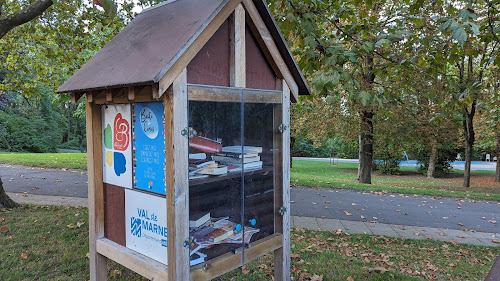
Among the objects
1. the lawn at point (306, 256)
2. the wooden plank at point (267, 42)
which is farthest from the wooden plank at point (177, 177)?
the lawn at point (306, 256)

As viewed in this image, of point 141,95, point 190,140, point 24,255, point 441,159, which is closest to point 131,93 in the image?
point 141,95

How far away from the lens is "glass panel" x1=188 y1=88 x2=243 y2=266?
238cm

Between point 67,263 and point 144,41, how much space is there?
314cm

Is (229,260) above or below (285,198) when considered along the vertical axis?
below

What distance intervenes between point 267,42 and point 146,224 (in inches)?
69.1

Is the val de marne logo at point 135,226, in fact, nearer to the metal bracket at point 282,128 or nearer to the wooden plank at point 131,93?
the wooden plank at point 131,93

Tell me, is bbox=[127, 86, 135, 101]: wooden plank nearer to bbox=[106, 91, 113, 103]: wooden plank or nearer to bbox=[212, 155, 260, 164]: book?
bbox=[106, 91, 113, 103]: wooden plank

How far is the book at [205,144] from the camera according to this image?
7.67 ft

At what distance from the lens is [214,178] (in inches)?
99.7

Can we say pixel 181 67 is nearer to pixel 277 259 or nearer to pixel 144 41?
pixel 144 41

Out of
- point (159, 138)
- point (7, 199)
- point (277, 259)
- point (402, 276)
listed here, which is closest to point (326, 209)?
point (402, 276)

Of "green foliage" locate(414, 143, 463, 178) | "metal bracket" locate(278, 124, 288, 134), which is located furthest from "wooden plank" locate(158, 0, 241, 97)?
"green foliage" locate(414, 143, 463, 178)

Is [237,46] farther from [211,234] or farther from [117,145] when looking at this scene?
[211,234]

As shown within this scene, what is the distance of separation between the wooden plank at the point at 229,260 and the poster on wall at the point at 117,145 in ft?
2.96
